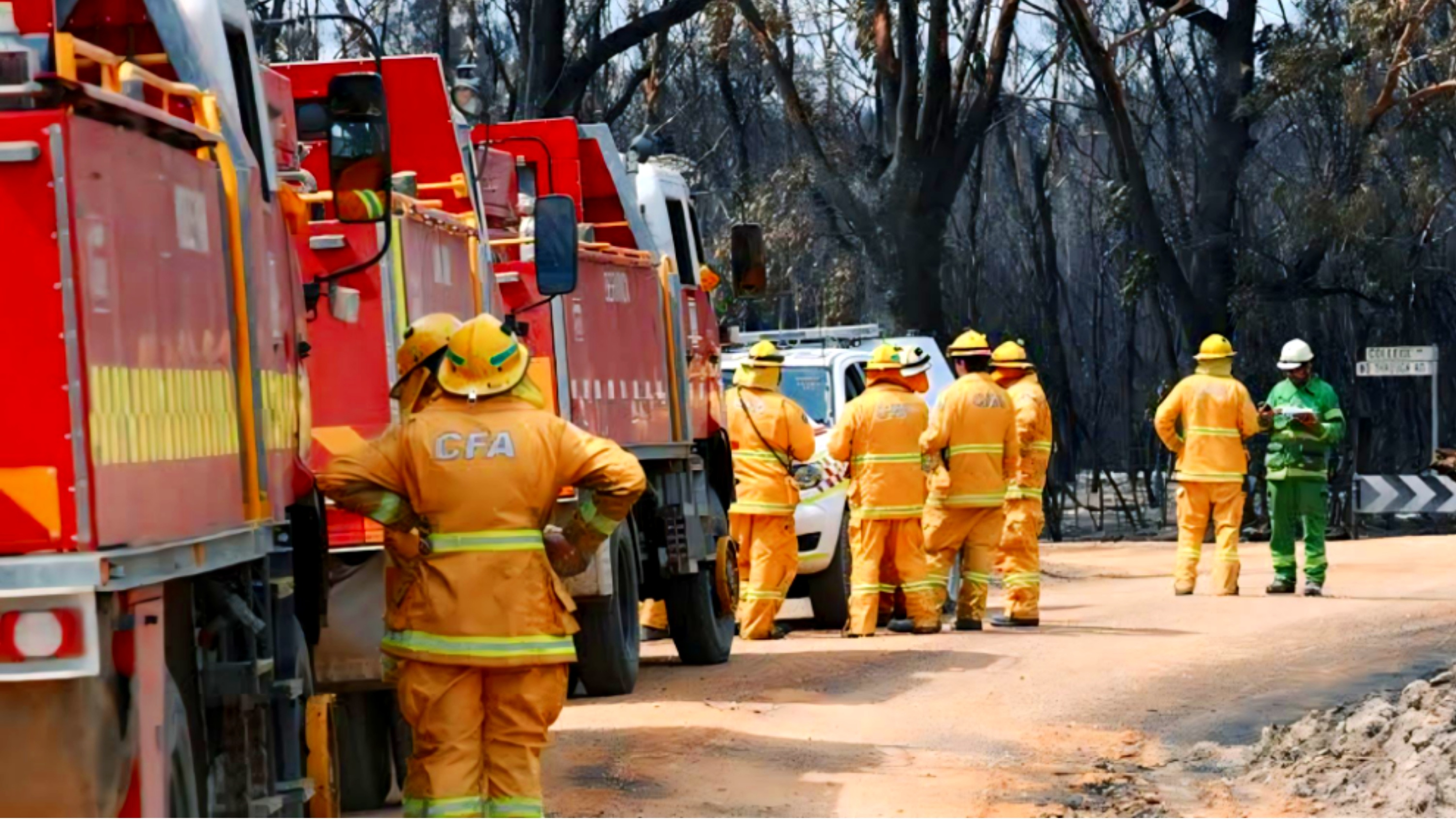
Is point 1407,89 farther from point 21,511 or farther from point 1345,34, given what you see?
point 21,511

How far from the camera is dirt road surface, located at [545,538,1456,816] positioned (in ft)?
33.9

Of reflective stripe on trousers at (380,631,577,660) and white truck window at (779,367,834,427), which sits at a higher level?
white truck window at (779,367,834,427)

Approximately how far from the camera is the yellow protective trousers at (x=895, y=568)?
1697 cm

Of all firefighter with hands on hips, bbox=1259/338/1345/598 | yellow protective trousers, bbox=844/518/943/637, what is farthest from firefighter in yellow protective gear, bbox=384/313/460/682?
firefighter with hands on hips, bbox=1259/338/1345/598

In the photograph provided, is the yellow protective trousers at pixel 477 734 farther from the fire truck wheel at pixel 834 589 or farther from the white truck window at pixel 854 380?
the white truck window at pixel 854 380

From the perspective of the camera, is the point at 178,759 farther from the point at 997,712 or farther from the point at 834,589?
the point at 834,589

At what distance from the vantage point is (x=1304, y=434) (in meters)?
20.2

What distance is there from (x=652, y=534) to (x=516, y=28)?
21.9m

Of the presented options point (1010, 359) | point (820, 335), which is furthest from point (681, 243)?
point (820, 335)

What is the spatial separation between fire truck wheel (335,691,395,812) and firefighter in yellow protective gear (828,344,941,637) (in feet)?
23.8

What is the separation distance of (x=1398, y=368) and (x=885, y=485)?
1343 centimetres

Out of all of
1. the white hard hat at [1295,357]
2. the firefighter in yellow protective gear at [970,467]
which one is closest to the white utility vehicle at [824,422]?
the firefighter in yellow protective gear at [970,467]

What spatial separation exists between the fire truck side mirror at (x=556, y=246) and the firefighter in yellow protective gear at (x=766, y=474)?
4844mm

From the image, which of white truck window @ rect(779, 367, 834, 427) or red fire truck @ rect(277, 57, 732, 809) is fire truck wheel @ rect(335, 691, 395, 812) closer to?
red fire truck @ rect(277, 57, 732, 809)
